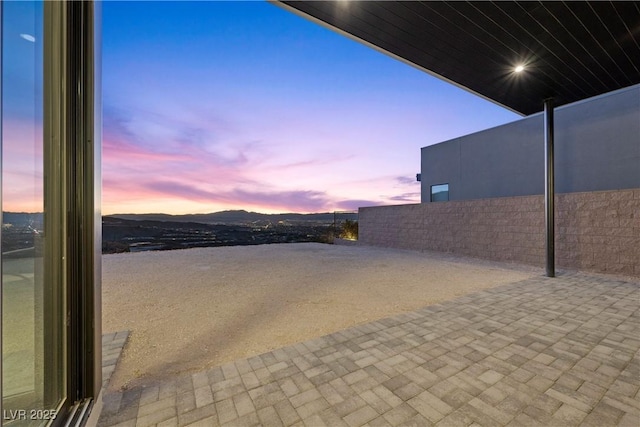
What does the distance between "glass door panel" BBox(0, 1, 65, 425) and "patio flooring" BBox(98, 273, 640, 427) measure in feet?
1.69

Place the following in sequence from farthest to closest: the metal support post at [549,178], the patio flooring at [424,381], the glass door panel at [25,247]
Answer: the metal support post at [549,178] → the patio flooring at [424,381] → the glass door panel at [25,247]

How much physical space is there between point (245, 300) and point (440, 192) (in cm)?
1075

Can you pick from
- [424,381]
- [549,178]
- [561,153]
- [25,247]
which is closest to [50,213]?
[25,247]

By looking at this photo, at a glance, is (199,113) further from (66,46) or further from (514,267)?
(514,267)

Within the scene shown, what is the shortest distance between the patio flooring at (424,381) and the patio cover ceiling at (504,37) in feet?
10.9

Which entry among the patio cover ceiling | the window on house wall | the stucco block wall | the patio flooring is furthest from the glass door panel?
the window on house wall

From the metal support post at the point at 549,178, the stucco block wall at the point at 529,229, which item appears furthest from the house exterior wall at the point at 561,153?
the metal support post at the point at 549,178

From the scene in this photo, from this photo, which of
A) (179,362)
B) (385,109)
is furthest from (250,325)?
→ (385,109)

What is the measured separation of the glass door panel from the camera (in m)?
0.83

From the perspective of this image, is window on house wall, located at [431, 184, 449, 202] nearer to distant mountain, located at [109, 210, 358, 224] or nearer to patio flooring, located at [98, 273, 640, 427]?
distant mountain, located at [109, 210, 358, 224]

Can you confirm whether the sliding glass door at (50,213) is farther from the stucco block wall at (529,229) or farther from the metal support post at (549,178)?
the stucco block wall at (529,229)

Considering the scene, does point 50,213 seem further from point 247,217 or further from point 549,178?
point 247,217

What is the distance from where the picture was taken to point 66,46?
1187mm

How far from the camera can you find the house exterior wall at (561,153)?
6.79 meters
